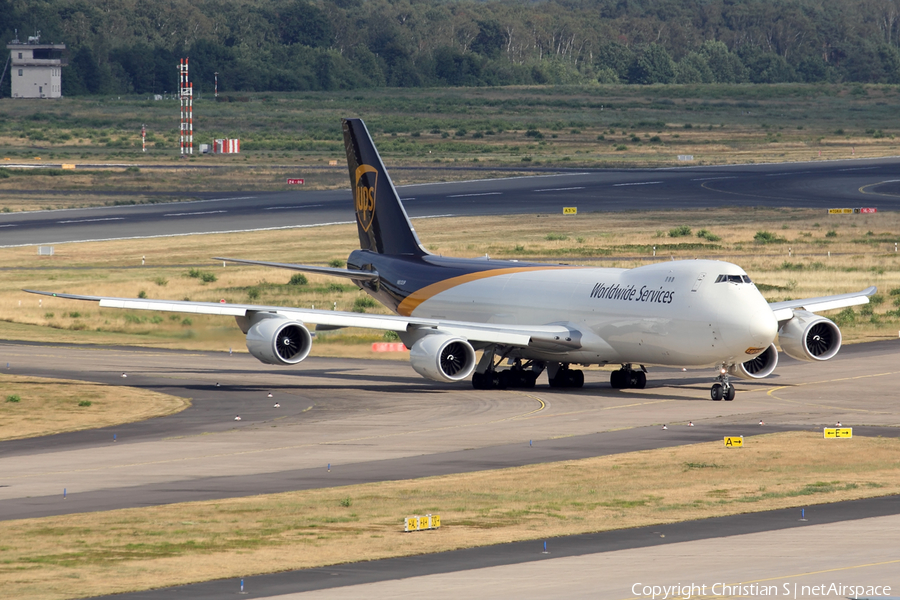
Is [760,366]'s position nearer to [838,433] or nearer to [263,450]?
[838,433]

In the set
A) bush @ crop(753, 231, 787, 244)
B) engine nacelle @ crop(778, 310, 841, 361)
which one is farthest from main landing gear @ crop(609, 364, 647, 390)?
bush @ crop(753, 231, 787, 244)

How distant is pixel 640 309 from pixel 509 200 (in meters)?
79.6

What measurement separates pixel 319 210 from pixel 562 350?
73557mm

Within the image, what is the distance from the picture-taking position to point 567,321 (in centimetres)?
5050

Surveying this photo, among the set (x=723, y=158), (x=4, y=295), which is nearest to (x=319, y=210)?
(x=4, y=295)

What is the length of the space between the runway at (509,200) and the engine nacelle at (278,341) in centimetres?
5754

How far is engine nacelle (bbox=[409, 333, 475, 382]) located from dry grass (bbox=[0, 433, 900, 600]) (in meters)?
12.1

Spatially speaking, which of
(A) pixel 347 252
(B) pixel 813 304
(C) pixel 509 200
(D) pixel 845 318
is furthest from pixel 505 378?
(C) pixel 509 200

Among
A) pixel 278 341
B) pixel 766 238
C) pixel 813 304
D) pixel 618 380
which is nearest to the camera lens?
pixel 278 341

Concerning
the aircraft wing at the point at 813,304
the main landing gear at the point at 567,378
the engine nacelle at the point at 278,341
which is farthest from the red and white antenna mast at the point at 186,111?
the aircraft wing at the point at 813,304

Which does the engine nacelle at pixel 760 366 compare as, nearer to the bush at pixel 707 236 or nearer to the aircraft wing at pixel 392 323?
the aircraft wing at pixel 392 323

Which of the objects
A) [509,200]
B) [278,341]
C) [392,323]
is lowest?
[278,341]

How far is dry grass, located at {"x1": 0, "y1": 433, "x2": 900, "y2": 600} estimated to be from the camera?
78.5ft

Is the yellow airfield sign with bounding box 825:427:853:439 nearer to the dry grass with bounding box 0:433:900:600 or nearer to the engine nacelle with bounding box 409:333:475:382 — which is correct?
the dry grass with bounding box 0:433:900:600
